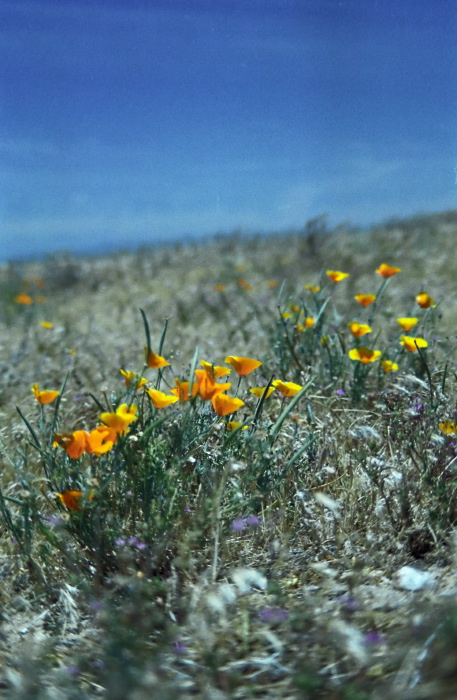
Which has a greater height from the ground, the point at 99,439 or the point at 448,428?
the point at 448,428

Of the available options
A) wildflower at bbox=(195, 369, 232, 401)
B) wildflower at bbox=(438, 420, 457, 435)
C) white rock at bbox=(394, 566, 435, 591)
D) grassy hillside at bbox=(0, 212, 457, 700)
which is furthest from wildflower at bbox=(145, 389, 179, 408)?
wildflower at bbox=(438, 420, 457, 435)

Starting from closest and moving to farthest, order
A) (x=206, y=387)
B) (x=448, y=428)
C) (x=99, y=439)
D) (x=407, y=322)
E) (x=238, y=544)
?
1. (x=99, y=439)
2. (x=206, y=387)
3. (x=238, y=544)
4. (x=448, y=428)
5. (x=407, y=322)

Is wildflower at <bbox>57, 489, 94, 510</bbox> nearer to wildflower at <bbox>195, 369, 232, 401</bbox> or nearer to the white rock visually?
wildflower at <bbox>195, 369, 232, 401</bbox>

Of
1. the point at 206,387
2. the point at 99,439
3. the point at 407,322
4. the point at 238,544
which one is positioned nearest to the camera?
the point at 99,439

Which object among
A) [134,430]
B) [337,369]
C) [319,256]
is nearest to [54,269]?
[319,256]

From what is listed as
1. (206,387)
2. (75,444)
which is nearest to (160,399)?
(206,387)

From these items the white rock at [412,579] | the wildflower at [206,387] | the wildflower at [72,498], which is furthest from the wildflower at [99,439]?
the white rock at [412,579]

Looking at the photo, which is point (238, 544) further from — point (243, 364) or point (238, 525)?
point (243, 364)

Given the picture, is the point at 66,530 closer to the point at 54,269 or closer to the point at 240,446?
the point at 240,446

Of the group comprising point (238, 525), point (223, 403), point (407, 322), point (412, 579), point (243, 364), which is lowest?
point (412, 579)

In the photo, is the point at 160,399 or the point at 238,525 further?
the point at 160,399

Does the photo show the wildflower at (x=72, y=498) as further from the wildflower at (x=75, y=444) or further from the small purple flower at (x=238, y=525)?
the small purple flower at (x=238, y=525)
